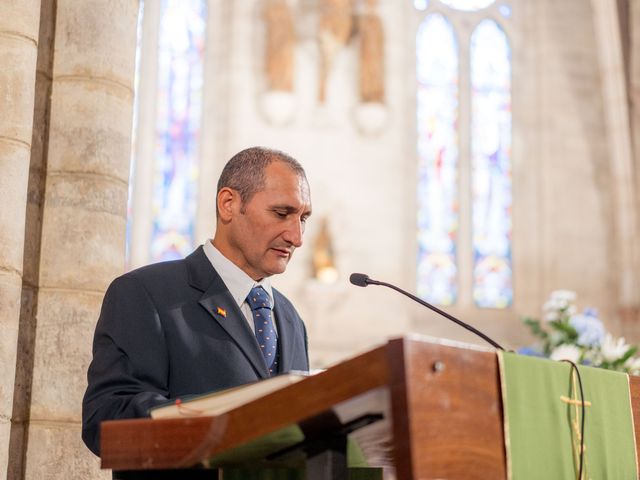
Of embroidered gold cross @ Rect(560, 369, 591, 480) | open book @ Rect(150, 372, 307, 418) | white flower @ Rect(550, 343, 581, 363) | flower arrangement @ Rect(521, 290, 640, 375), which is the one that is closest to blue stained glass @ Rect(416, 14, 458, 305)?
flower arrangement @ Rect(521, 290, 640, 375)

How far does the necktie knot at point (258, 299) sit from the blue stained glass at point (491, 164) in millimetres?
9880

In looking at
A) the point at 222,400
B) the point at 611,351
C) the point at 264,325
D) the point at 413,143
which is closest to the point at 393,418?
the point at 222,400

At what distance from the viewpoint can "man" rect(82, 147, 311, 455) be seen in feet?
6.92

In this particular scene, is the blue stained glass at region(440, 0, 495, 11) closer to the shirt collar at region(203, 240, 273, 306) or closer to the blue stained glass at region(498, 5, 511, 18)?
the blue stained glass at region(498, 5, 511, 18)

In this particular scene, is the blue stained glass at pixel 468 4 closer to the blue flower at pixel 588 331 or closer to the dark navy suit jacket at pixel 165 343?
the blue flower at pixel 588 331

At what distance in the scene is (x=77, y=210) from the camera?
3363mm

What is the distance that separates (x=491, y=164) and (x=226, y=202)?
407 inches

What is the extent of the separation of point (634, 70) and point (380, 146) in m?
3.00

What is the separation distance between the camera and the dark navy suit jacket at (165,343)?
2.07m

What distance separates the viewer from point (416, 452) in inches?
57.4

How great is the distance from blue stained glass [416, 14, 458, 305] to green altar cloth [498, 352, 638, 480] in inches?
389

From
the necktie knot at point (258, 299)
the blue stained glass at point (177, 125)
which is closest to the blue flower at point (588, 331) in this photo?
the necktie knot at point (258, 299)

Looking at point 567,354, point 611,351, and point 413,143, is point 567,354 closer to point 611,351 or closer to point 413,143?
point 611,351

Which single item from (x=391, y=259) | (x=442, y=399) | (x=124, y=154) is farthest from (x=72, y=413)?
(x=391, y=259)
